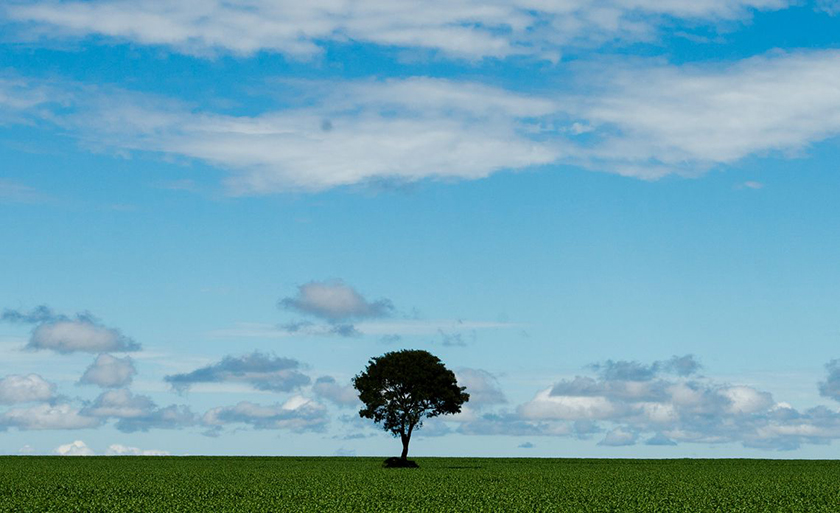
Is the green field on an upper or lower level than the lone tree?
lower

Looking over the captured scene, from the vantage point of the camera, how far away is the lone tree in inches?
3802

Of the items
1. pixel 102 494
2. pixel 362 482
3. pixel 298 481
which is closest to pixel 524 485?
pixel 362 482

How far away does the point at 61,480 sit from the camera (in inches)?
2785

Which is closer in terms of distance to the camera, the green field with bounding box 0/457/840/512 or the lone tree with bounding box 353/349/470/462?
the green field with bounding box 0/457/840/512

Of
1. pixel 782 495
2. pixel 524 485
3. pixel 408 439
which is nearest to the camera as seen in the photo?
pixel 782 495

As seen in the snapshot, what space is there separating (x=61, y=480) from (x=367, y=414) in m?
33.8

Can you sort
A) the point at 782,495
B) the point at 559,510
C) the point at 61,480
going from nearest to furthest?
the point at 559,510
the point at 782,495
the point at 61,480

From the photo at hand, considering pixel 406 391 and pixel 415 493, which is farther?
pixel 406 391

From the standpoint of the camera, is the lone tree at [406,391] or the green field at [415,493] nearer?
the green field at [415,493]

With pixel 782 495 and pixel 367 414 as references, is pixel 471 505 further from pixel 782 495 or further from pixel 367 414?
pixel 367 414

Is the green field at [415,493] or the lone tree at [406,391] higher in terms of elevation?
the lone tree at [406,391]

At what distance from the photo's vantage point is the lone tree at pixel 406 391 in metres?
96.6

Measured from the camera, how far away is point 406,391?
96.8m

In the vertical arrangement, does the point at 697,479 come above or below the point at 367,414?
below
